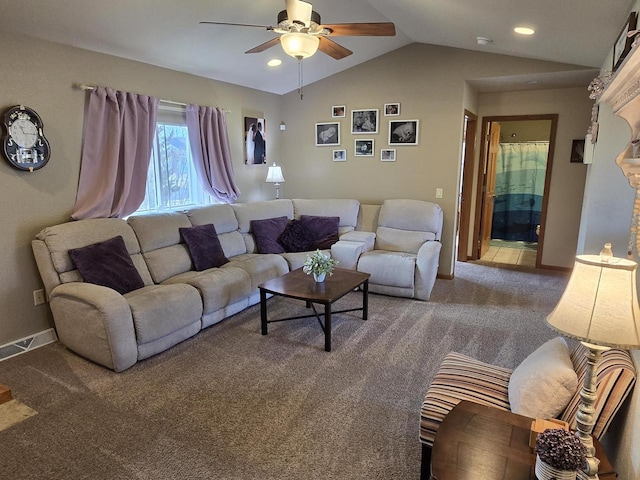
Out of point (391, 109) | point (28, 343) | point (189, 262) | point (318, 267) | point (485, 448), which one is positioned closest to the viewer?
point (485, 448)

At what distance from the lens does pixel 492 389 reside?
1.94 metres

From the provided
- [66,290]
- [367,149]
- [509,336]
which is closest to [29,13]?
[66,290]

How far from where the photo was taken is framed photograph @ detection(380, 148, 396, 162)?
5.32m

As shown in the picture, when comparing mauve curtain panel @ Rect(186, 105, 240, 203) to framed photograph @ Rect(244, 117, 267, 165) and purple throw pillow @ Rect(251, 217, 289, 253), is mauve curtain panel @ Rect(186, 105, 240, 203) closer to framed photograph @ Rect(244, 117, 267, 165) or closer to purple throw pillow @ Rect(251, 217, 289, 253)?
framed photograph @ Rect(244, 117, 267, 165)

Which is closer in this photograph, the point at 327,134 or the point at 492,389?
the point at 492,389

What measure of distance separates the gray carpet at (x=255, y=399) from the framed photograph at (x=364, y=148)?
241 centimetres

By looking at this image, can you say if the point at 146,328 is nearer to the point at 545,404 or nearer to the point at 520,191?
the point at 545,404

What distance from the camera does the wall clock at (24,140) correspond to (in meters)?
2.99

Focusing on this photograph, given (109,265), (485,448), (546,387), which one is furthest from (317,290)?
(485,448)

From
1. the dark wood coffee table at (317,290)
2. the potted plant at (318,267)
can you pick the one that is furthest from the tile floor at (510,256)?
the potted plant at (318,267)

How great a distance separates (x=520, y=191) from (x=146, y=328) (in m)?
7.30

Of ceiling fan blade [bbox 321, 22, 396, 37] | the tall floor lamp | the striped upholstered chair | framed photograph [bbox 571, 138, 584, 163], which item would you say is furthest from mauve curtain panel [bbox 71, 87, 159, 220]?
framed photograph [bbox 571, 138, 584, 163]

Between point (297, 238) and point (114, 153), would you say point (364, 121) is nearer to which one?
point (297, 238)

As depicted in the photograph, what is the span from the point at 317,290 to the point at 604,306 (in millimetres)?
2389
